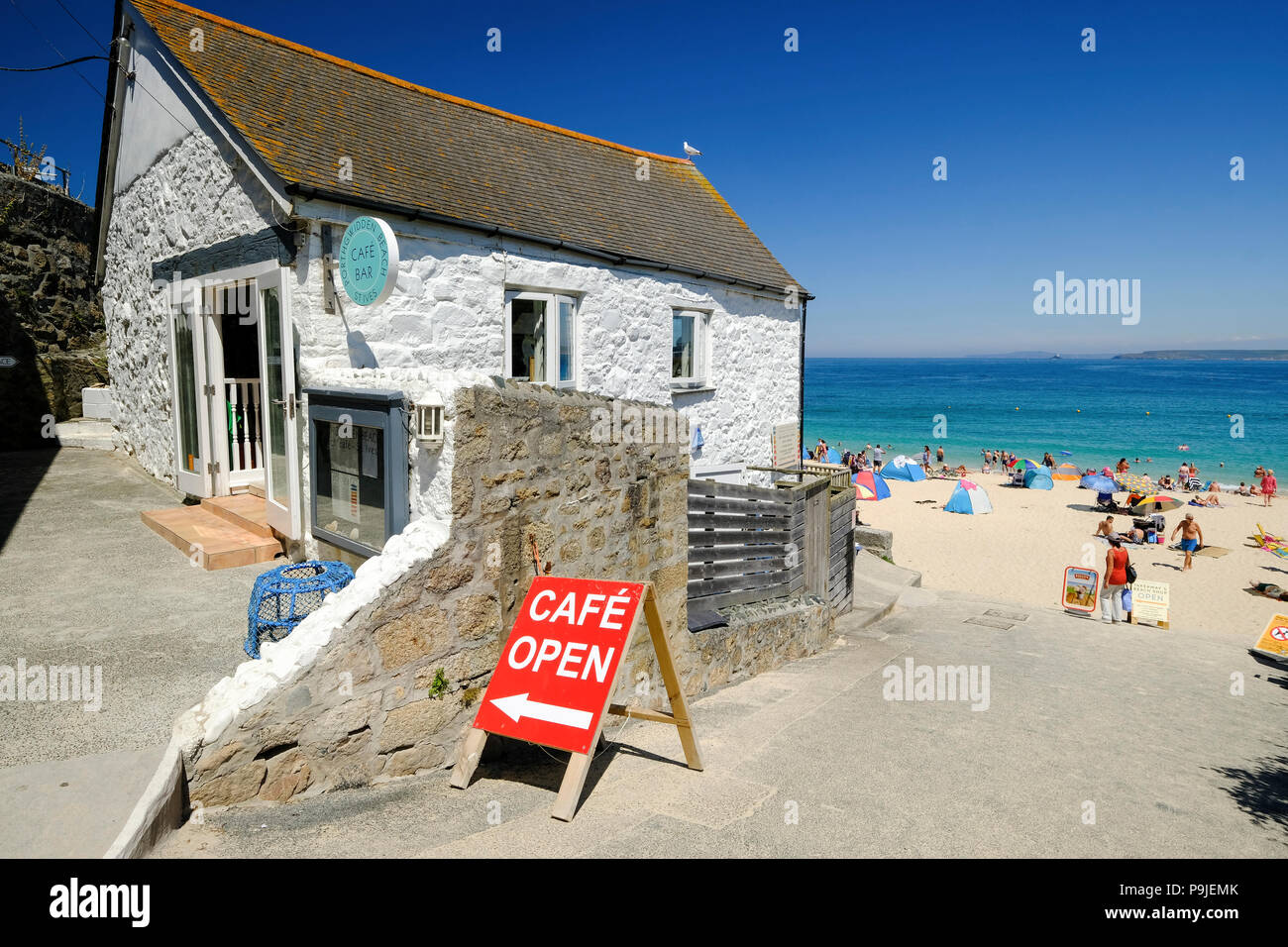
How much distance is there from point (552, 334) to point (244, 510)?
4337 millimetres

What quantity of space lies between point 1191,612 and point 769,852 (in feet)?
58.8

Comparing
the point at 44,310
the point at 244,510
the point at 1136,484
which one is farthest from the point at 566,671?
the point at 1136,484

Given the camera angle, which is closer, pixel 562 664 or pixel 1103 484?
pixel 562 664

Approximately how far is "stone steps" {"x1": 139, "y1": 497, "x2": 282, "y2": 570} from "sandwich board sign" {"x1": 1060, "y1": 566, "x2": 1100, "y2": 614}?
1572cm

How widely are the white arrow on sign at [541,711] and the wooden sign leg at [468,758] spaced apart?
7.8 inches

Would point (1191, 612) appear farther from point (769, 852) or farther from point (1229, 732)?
point (769, 852)

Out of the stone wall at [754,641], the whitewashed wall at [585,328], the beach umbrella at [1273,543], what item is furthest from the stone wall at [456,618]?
the beach umbrella at [1273,543]

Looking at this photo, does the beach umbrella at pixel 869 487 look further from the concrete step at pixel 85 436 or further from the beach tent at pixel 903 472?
the concrete step at pixel 85 436

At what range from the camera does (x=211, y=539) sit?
296 inches

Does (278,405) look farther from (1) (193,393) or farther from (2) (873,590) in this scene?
(2) (873,590)

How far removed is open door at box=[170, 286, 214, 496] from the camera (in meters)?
9.02

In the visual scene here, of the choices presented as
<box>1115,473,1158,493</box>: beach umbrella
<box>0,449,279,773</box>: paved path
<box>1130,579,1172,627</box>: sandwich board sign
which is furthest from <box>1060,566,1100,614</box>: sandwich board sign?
<box>1115,473,1158,493</box>: beach umbrella

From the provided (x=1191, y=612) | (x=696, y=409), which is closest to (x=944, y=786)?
(x=696, y=409)

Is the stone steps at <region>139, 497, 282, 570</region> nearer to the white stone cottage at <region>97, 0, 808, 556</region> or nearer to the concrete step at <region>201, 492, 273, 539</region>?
the concrete step at <region>201, 492, 273, 539</region>
